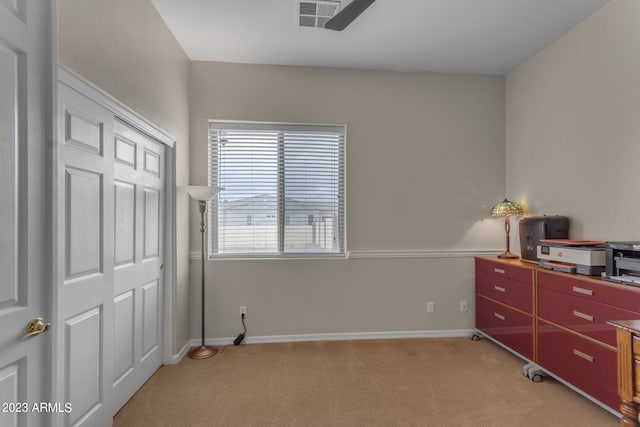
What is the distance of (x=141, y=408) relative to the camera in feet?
6.90

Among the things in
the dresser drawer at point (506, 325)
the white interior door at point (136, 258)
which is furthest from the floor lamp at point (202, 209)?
the dresser drawer at point (506, 325)

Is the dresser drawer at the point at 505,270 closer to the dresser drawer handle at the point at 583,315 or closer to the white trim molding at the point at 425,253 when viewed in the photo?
the white trim molding at the point at 425,253

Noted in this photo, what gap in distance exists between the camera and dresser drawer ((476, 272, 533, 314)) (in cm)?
263

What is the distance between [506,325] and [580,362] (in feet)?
2.45

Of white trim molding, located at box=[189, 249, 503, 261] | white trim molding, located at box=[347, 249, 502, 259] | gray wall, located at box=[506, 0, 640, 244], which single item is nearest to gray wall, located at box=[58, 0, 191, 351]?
white trim molding, located at box=[189, 249, 503, 261]

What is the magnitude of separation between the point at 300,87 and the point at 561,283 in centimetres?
296

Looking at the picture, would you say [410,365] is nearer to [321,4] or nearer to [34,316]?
[34,316]

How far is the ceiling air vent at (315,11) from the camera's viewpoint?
7.45 feet

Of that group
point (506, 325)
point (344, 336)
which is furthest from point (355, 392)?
point (506, 325)

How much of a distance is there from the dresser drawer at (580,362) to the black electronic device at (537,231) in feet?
2.22

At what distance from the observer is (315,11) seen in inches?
93.3

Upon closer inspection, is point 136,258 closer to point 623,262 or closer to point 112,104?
point 112,104

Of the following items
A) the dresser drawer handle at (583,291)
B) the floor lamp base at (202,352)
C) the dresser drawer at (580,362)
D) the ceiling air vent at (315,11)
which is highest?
the ceiling air vent at (315,11)

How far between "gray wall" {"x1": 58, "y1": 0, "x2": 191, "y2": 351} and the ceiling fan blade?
1320mm
